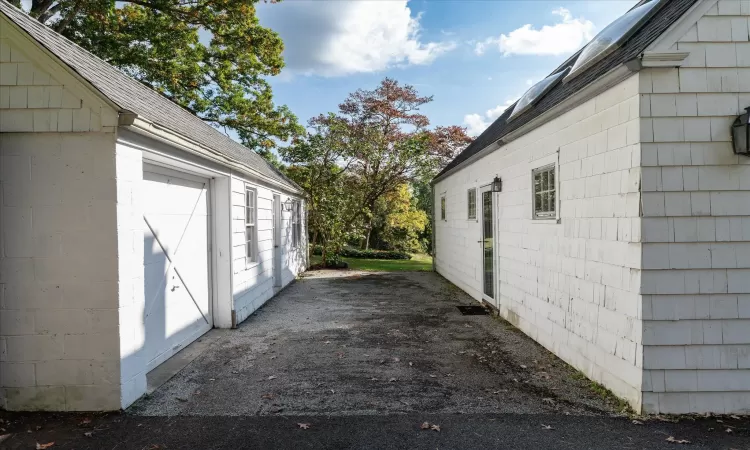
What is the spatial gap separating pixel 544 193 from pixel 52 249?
5.45 m

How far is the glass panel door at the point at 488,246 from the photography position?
7.98 m

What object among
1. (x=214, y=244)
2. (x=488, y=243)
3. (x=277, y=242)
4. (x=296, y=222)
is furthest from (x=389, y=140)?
(x=214, y=244)

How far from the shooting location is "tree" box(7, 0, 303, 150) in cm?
1288

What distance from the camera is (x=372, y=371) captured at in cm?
468

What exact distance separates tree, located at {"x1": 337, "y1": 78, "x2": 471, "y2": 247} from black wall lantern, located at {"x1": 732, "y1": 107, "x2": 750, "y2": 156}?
1341 cm

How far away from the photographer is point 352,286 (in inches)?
447

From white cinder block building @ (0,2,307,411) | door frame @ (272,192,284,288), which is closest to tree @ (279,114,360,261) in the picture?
door frame @ (272,192,284,288)

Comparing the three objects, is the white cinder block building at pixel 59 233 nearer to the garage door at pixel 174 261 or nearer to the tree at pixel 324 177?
the garage door at pixel 174 261

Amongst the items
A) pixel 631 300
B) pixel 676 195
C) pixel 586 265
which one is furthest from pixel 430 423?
pixel 676 195

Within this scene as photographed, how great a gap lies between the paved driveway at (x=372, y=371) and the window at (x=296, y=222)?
538cm

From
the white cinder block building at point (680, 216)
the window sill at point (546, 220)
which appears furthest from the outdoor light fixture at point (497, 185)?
the white cinder block building at point (680, 216)

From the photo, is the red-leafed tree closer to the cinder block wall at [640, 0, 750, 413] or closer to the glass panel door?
the glass panel door

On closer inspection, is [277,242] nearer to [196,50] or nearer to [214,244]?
[214,244]

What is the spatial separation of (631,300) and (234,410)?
11.6ft
